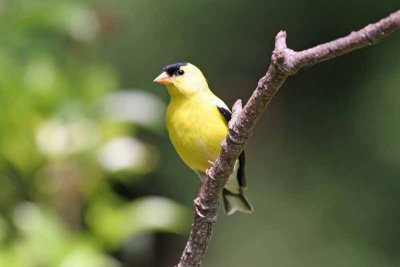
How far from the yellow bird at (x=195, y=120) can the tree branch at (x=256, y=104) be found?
65cm

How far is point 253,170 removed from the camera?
5344 mm

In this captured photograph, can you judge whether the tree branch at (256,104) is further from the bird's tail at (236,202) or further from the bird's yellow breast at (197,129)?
the bird's tail at (236,202)

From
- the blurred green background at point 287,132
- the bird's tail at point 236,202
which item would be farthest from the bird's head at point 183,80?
the blurred green background at point 287,132

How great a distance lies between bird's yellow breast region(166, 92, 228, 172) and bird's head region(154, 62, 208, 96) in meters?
0.05

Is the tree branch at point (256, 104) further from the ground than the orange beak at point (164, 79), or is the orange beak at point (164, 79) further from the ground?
the orange beak at point (164, 79)

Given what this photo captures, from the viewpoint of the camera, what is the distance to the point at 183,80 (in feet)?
7.99

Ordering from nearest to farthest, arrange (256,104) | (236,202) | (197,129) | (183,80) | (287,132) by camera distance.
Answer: (256,104)
(197,129)
(183,80)
(236,202)
(287,132)

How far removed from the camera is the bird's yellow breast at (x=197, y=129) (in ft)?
7.20

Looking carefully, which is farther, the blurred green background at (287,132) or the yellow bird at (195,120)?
the blurred green background at (287,132)

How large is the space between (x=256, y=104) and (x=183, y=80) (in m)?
1.16

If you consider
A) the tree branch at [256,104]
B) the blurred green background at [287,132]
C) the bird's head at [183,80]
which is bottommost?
the tree branch at [256,104]

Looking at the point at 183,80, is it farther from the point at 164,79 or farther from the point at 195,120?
the point at 195,120

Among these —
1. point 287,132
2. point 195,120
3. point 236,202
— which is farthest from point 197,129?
point 287,132

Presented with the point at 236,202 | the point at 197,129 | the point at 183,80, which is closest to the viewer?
the point at 197,129
